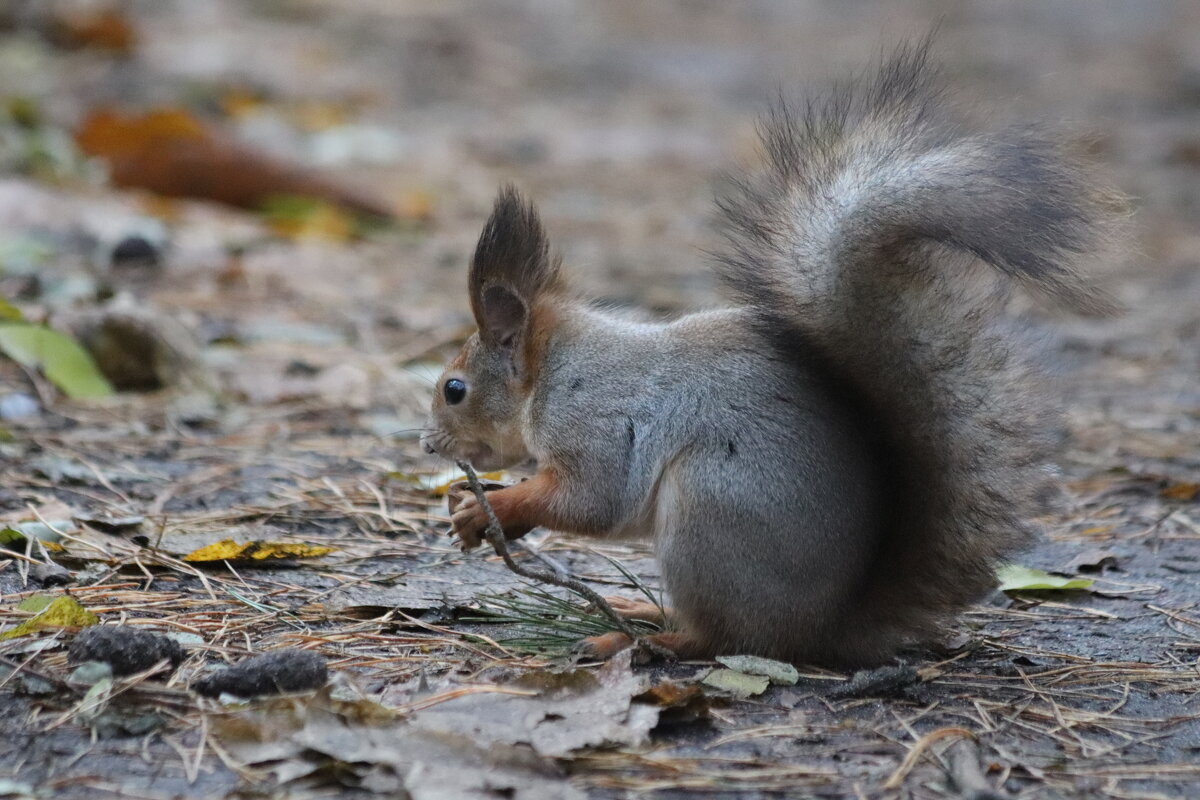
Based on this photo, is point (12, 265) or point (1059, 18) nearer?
point (12, 265)

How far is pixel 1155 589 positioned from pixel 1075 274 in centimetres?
91

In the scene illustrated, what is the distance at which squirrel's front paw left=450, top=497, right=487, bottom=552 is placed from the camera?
6.67 feet

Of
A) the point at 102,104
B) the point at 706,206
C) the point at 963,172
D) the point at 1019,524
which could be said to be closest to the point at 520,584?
the point at 1019,524

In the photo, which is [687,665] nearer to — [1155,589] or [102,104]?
[1155,589]

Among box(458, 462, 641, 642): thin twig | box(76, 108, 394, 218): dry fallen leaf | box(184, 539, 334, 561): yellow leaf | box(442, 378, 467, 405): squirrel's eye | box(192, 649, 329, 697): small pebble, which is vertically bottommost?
box(184, 539, 334, 561): yellow leaf

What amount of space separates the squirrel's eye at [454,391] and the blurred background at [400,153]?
46 cm

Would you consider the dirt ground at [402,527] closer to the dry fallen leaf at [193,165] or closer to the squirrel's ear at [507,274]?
the dry fallen leaf at [193,165]

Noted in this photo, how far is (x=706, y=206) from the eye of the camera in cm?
668

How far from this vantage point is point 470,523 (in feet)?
6.68

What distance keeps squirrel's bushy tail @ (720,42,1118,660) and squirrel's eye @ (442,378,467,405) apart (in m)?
0.53

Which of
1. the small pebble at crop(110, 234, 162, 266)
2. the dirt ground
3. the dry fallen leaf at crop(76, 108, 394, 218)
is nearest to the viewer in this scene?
the dirt ground

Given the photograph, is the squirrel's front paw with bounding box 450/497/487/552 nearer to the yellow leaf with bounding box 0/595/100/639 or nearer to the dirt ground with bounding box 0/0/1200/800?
the dirt ground with bounding box 0/0/1200/800

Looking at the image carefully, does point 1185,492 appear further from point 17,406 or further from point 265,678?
point 17,406

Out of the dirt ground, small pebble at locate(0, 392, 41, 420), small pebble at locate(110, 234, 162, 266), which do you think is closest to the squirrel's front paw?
the dirt ground
